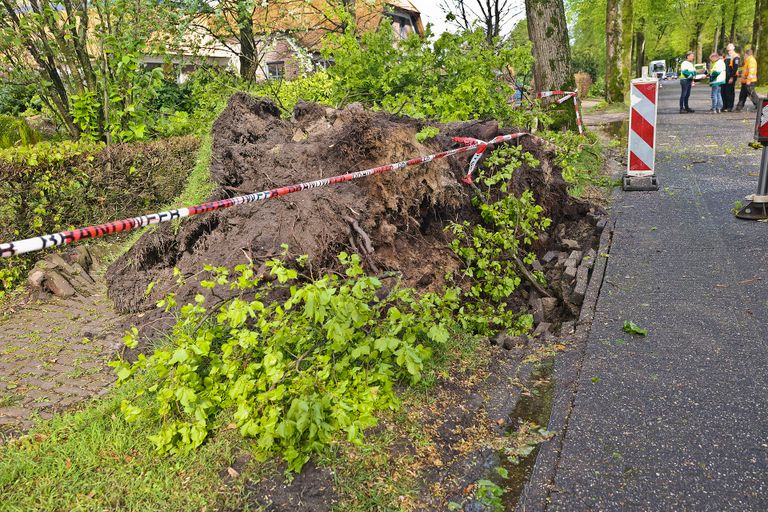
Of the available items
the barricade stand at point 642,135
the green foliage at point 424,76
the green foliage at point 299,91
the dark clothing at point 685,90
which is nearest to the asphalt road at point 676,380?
the barricade stand at point 642,135

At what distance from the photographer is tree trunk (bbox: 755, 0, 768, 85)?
26797mm

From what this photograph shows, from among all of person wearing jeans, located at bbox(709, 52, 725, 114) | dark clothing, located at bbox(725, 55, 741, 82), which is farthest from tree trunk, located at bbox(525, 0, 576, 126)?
dark clothing, located at bbox(725, 55, 741, 82)

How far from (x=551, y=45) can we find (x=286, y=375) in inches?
434

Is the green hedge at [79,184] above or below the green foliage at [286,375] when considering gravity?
above

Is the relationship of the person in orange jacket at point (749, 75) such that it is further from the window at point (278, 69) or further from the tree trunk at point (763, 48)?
the window at point (278, 69)

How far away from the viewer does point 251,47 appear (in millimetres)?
10844

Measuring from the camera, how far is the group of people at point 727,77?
1725 centimetres

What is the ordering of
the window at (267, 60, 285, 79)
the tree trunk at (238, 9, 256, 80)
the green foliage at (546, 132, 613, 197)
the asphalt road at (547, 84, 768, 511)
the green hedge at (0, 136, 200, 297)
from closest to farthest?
the asphalt road at (547, 84, 768, 511) → the green hedge at (0, 136, 200, 297) → the green foliage at (546, 132, 613, 197) → the tree trunk at (238, 9, 256, 80) → the window at (267, 60, 285, 79)

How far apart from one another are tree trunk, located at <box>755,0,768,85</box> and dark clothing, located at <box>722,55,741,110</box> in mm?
11190

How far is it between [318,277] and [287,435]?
1646 mm

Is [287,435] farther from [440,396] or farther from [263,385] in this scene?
[440,396]

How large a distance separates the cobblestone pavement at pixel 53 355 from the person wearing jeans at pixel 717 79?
1819cm

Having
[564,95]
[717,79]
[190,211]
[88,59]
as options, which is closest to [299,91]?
[88,59]

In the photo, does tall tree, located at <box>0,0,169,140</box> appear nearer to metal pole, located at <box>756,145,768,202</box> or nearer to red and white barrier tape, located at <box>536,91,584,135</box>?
red and white barrier tape, located at <box>536,91,584,135</box>
